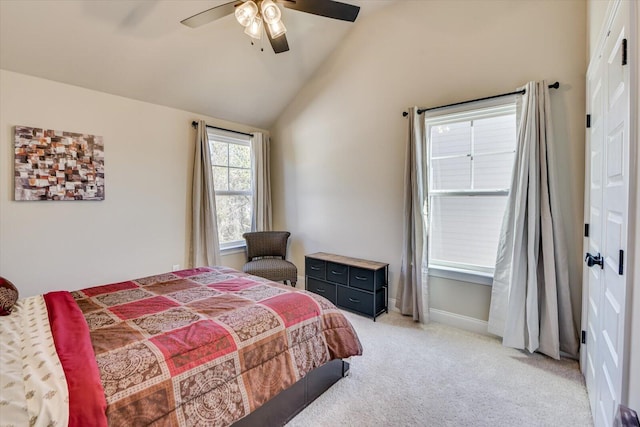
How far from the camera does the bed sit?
3.52 ft

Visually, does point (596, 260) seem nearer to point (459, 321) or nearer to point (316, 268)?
point (459, 321)

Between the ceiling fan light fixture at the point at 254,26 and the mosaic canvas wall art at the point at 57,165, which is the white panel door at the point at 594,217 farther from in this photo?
the mosaic canvas wall art at the point at 57,165

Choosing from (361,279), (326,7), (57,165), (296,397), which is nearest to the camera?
(296,397)

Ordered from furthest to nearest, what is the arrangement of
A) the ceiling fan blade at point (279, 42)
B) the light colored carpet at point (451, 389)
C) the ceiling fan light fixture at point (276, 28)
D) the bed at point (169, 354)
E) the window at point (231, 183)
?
the window at point (231, 183) < the ceiling fan blade at point (279, 42) < the ceiling fan light fixture at point (276, 28) < the light colored carpet at point (451, 389) < the bed at point (169, 354)

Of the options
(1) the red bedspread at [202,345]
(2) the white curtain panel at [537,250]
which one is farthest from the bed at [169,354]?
(2) the white curtain panel at [537,250]

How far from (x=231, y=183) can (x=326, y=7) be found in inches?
109

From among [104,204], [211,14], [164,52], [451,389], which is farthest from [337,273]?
[164,52]

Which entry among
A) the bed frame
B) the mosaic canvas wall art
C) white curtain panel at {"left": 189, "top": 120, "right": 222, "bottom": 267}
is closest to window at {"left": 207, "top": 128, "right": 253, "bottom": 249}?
white curtain panel at {"left": 189, "top": 120, "right": 222, "bottom": 267}

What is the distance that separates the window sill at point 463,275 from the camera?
9.36 feet

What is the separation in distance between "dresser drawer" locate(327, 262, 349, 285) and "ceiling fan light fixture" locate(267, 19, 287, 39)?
7.74 ft

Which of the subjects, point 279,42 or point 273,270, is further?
point 273,270

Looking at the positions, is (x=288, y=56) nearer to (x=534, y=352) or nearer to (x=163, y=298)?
(x=163, y=298)

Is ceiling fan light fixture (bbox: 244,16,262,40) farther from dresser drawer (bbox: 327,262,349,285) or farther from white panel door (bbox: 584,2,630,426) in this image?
dresser drawer (bbox: 327,262,349,285)

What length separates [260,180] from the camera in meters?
4.43
